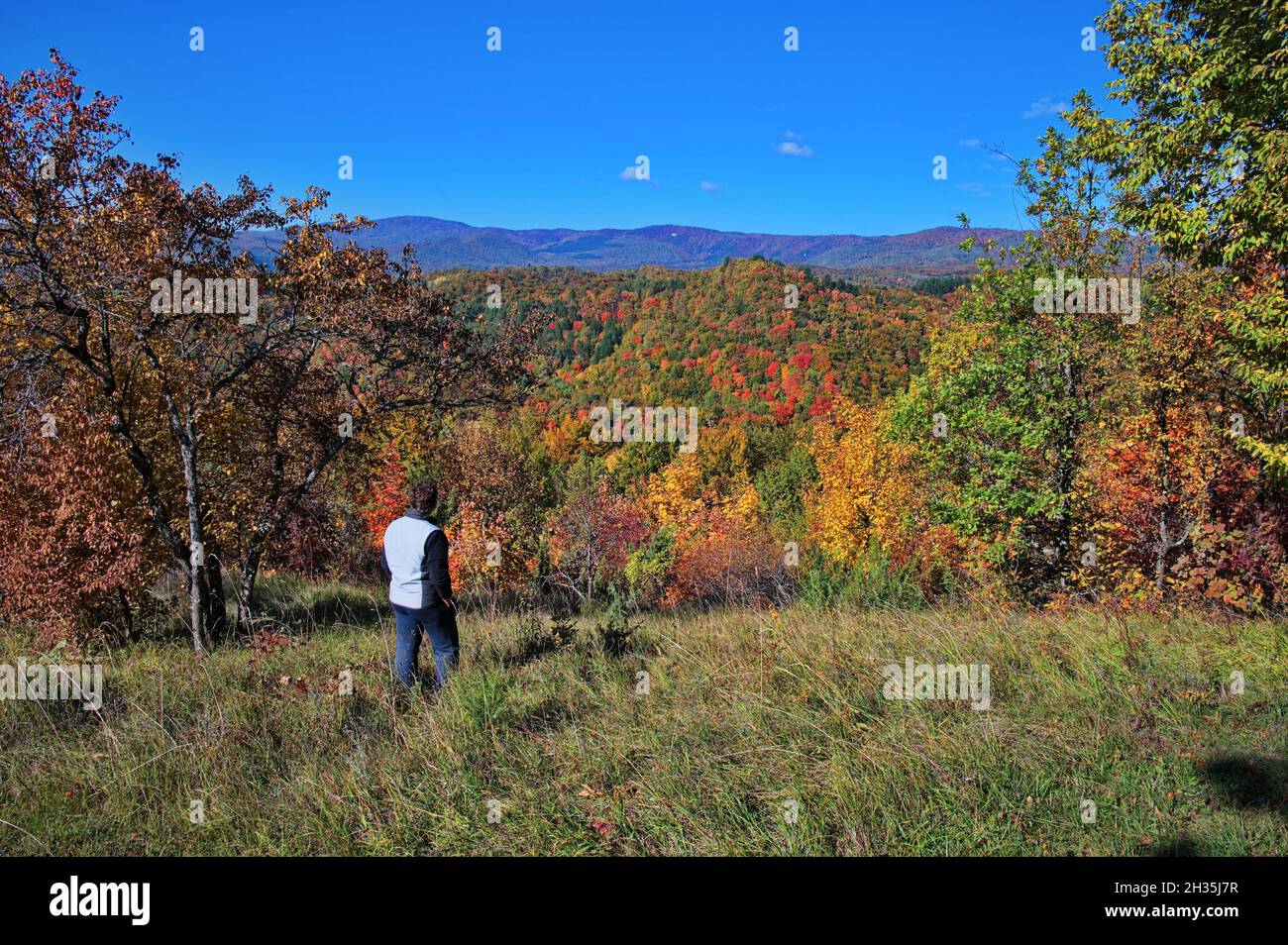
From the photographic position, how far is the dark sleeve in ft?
16.9

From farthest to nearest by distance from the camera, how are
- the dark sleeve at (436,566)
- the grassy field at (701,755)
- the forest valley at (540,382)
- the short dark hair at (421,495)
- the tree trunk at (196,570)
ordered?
the tree trunk at (196,570) < the forest valley at (540,382) < the short dark hair at (421,495) < the dark sleeve at (436,566) < the grassy field at (701,755)

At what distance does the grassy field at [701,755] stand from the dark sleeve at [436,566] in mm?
630

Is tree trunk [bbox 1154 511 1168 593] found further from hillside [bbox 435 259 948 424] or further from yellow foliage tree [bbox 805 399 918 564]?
hillside [bbox 435 259 948 424]

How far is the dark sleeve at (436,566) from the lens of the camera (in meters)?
5.14

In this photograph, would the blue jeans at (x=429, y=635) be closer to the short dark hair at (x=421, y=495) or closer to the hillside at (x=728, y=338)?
the short dark hair at (x=421, y=495)

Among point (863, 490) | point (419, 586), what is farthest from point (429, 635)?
point (863, 490)

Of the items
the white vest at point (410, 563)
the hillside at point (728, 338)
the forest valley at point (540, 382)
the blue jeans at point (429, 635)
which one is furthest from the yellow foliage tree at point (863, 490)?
the hillside at point (728, 338)

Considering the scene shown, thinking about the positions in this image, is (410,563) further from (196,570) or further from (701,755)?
→ (196,570)

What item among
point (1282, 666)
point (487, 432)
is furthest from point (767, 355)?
point (1282, 666)

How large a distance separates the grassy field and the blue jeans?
0.20 m

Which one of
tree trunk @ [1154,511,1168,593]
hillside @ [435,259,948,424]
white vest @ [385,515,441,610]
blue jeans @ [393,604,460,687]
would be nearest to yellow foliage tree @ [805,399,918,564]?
tree trunk @ [1154,511,1168,593]

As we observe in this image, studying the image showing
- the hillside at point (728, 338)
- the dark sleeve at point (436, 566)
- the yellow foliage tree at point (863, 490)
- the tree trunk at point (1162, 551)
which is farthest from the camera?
the hillside at point (728, 338)
